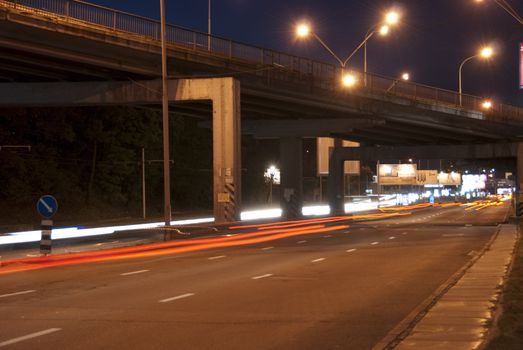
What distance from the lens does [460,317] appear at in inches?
419

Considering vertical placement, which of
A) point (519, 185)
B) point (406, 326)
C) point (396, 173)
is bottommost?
point (406, 326)

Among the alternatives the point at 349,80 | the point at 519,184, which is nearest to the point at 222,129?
the point at 349,80

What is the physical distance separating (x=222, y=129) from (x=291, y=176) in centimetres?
2375

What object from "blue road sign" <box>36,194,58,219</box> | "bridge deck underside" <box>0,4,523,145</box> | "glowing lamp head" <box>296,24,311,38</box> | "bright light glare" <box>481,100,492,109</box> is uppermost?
"glowing lamp head" <box>296,24,311,38</box>

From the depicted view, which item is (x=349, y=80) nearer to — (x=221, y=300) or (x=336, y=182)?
(x=336, y=182)

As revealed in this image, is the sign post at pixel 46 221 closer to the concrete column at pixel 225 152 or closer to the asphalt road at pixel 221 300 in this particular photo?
the asphalt road at pixel 221 300

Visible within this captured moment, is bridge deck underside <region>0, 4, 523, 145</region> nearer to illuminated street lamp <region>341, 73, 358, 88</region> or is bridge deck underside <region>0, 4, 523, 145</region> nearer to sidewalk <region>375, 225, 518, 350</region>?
illuminated street lamp <region>341, 73, 358, 88</region>

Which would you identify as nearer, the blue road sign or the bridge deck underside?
the blue road sign

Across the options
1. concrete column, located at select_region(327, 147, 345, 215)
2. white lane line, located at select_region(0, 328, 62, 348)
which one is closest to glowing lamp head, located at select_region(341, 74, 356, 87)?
concrete column, located at select_region(327, 147, 345, 215)

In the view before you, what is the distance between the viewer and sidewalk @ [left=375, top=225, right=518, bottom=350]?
8789mm

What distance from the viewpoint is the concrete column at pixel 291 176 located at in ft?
203

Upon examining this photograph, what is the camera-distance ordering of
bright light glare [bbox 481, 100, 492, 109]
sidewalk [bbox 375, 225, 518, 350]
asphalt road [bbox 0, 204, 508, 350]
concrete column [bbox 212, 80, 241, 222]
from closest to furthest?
1. sidewalk [bbox 375, 225, 518, 350]
2. asphalt road [bbox 0, 204, 508, 350]
3. concrete column [bbox 212, 80, 241, 222]
4. bright light glare [bbox 481, 100, 492, 109]

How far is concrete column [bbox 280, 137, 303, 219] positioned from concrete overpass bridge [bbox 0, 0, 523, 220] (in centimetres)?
187

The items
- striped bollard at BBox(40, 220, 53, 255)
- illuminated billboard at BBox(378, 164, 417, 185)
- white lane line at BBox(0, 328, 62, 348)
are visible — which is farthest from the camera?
illuminated billboard at BBox(378, 164, 417, 185)
